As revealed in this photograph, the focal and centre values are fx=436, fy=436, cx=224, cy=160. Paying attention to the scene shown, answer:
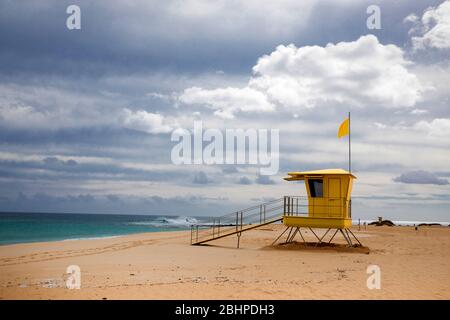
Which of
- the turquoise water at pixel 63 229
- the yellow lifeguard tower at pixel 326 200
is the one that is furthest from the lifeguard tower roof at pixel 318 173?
the turquoise water at pixel 63 229

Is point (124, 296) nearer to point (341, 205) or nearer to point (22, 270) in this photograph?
point (22, 270)

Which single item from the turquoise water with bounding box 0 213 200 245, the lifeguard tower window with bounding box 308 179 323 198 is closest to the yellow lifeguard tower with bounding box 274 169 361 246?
the lifeguard tower window with bounding box 308 179 323 198

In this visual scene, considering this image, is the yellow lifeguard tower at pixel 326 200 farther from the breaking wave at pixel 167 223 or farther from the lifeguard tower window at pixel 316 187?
the breaking wave at pixel 167 223

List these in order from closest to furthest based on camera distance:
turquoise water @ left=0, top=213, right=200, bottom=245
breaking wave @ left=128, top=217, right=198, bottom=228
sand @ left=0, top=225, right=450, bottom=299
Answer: sand @ left=0, top=225, right=450, bottom=299 < turquoise water @ left=0, top=213, right=200, bottom=245 < breaking wave @ left=128, top=217, right=198, bottom=228

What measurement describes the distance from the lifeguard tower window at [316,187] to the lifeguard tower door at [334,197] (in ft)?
1.57

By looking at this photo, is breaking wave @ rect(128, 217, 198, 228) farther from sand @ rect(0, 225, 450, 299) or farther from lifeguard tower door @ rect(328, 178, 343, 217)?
sand @ rect(0, 225, 450, 299)

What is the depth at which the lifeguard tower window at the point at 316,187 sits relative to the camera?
2362 centimetres

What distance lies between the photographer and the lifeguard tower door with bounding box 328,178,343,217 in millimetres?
23234

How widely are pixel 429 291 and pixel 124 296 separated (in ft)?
26.8

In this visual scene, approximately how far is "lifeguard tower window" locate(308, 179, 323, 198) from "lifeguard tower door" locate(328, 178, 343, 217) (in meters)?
0.48

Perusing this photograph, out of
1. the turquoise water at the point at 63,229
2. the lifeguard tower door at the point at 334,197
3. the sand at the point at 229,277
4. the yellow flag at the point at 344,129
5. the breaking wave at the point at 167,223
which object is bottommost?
the breaking wave at the point at 167,223

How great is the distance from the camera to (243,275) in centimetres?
1436

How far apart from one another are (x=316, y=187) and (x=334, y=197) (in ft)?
3.59
